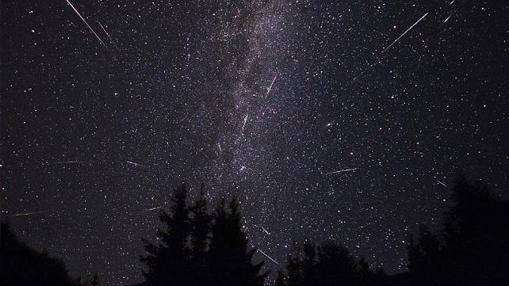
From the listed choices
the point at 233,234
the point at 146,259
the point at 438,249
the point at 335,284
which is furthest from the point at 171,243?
the point at 438,249

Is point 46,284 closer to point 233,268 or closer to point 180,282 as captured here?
point 180,282

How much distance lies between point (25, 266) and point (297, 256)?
60.8ft

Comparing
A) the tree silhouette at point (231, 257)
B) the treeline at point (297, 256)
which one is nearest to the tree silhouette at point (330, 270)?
the treeline at point (297, 256)

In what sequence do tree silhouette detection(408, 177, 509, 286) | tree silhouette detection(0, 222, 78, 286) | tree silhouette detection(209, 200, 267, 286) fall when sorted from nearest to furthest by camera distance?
1. tree silhouette detection(0, 222, 78, 286)
2. tree silhouette detection(209, 200, 267, 286)
3. tree silhouette detection(408, 177, 509, 286)

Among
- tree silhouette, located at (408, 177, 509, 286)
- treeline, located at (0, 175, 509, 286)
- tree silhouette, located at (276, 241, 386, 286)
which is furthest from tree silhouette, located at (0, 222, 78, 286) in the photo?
tree silhouette, located at (408, 177, 509, 286)

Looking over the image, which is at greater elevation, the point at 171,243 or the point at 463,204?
the point at 463,204

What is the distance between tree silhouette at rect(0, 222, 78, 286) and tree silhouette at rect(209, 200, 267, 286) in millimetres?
5024

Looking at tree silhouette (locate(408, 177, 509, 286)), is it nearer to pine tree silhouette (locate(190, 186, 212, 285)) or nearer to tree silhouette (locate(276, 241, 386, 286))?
tree silhouette (locate(276, 241, 386, 286))

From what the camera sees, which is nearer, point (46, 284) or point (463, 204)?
point (46, 284)

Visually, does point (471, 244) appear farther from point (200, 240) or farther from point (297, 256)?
point (200, 240)

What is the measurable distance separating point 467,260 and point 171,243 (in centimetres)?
1625

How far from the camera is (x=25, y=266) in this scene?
36.7ft

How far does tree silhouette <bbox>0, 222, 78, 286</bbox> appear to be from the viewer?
34.2 ft

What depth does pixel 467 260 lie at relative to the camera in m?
19.4
